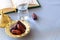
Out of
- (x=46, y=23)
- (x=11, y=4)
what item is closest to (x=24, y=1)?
(x=11, y=4)

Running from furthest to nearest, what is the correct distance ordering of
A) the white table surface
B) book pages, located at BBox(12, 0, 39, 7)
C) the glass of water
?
book pages, located at BBox(12, 0, 39, 7) < the glass of water < the white table surface

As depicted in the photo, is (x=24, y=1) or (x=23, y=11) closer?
(x=23, y=11)

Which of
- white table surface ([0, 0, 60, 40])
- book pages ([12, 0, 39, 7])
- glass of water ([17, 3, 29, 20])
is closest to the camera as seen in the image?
white table surface ([0, 0, 60, 40])

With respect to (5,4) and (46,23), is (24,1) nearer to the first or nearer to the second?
(5,4)

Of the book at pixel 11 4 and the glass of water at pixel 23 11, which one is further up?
the book at pixel 11 4

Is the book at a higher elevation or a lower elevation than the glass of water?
higher

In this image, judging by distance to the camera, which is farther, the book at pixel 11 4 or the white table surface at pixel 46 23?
the book at pixel 11 4

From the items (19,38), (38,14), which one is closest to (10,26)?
(19,38)

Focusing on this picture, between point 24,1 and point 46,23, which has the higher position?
point 24,1

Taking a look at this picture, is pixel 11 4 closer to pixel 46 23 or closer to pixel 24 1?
pixel 24 1
